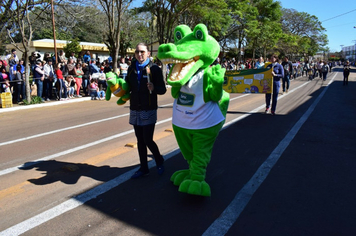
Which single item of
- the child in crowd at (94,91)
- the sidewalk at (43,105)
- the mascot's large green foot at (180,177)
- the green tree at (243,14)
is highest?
the green tree at (243,14)

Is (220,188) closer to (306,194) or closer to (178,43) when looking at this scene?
(306,194)

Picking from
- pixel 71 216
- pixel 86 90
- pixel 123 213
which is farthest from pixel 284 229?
pixel 86 90

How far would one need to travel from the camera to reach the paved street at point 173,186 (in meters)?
3.10

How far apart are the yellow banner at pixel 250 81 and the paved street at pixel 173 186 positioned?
2.77 metres

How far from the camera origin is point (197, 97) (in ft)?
11.9

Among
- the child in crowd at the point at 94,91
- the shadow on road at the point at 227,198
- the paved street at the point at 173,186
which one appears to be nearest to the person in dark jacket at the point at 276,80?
the paved street at the point at 173,186

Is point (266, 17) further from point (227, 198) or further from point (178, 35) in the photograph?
point (227, 198)

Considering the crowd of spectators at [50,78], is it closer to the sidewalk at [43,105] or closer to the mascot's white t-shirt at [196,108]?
the sidewalk at [43,105]

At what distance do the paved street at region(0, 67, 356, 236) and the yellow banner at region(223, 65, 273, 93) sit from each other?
277 centimetres

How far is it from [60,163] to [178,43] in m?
3.11

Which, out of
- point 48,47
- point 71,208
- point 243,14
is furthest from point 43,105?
point 243,14

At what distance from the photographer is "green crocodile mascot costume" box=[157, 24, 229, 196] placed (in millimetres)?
3475

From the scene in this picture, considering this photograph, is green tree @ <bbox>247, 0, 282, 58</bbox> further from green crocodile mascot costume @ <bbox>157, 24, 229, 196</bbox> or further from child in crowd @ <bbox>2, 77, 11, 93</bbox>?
green crocodile mascot costume @ <bbox>157, 24, 229, 196</bbox>

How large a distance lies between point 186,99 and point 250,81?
7536 mm
